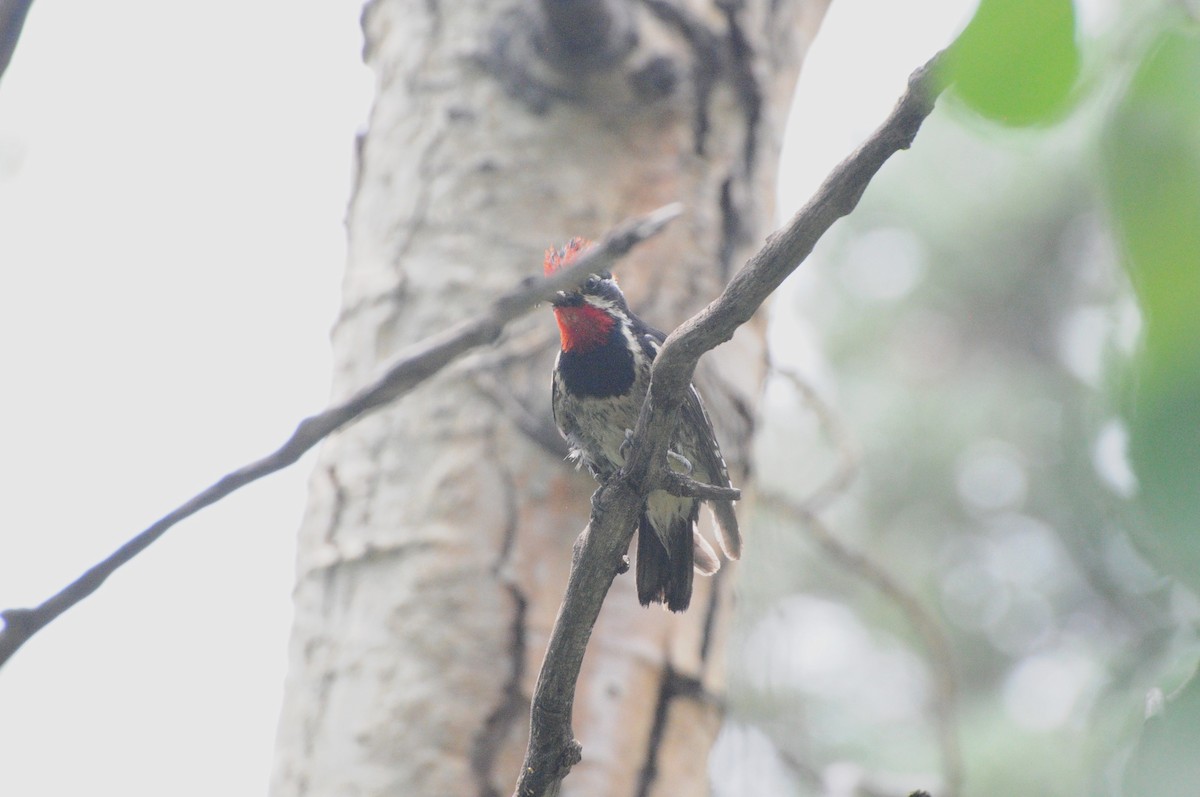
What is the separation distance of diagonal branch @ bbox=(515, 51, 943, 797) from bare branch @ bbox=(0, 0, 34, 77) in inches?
28.2

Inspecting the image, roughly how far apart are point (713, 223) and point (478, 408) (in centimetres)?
77

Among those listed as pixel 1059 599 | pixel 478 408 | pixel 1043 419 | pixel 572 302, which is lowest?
pixel 478 408

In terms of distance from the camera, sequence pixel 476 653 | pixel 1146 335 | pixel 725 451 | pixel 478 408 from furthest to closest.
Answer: pixel 725 451 < pixel 478 408 < pixel 476 653 < pixel 1146 335

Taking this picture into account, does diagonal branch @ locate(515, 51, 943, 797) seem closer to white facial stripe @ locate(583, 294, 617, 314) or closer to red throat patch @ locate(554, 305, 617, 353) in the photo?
red throat patch @ locate(554, 305, 617, 353)

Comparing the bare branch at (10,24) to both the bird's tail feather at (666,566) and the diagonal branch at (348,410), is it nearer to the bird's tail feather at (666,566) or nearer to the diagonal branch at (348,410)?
the diagonal branch at (348,410)

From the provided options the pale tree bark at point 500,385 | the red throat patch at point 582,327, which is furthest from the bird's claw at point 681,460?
the red throat patch at point 582,327

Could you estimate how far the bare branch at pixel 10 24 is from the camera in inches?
36.7

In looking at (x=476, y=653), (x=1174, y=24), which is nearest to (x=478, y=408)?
(x=476, y=653)

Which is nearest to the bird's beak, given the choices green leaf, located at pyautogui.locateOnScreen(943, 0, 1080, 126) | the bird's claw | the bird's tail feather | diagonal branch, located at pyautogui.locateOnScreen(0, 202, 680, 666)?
the bird's claw

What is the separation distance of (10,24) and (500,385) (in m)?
1.91

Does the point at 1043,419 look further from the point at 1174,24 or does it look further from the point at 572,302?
the point at 1174,24

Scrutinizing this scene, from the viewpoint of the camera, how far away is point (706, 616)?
2.84 m

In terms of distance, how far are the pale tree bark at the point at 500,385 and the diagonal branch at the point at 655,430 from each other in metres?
0.92

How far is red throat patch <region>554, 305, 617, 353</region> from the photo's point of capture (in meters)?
3.06
